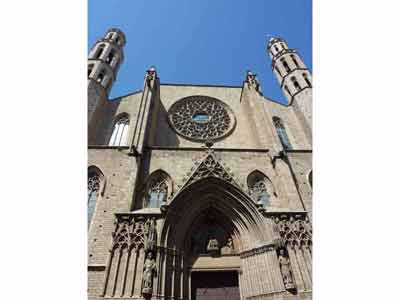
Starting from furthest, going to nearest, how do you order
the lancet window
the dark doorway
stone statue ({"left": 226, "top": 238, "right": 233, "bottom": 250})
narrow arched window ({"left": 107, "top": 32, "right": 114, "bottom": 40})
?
narrow arched window ({"left": 107, "top": 32, "right": 114, "bottom": 40}) → the lancet window → stone statue ({"left": 226, "top": 238, "right": 233, "bottom": 250}) → the dark doorway

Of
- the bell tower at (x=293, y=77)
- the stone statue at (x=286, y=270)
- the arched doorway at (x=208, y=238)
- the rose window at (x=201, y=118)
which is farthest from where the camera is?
the bell tower at (x=293, y=77)

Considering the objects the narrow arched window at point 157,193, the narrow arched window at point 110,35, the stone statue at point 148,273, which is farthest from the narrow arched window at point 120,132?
the narrow arched window at point 110,35

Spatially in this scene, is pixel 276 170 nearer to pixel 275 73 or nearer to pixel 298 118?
pixel 298 118

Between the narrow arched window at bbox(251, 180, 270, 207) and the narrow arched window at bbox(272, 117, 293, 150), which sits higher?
the narrow arched window at bbox(272, 117, 293, 150)

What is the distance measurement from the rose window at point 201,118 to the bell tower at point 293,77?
5.18 metres

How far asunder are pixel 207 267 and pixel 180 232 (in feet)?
5.54

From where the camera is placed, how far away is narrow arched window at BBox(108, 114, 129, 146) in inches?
540

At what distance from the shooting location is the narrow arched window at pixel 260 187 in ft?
34.2

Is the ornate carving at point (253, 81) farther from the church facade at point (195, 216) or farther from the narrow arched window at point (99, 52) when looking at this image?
the narrow arched window at point (99, 52)

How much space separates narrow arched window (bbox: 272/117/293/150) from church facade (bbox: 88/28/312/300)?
7.0 inches

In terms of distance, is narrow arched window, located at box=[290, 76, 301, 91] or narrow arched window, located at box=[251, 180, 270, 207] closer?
narrow arched window, located at box=[251, 180, 270, 207]

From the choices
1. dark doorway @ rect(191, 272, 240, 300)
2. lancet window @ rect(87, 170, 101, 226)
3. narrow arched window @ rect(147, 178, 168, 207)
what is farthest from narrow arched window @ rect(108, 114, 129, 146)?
dark doorway @ rect(191, 272, 240, 300)

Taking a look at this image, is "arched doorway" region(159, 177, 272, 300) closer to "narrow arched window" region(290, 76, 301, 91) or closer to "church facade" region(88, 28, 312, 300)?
"church facade" region(88, 28, 312, 300)

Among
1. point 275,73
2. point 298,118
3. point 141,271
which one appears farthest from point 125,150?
point 275,73
